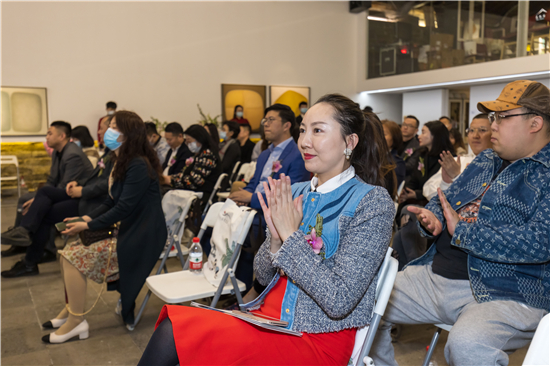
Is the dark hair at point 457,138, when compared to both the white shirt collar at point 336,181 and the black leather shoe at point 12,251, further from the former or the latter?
the black leather shoe at point 12,251

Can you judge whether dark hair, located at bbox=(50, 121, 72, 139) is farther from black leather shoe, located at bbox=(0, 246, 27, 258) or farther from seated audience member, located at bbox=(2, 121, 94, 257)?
black leather shoe, located at bbox=(0, 246, 27, 258)

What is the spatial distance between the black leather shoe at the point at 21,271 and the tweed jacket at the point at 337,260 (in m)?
3.35

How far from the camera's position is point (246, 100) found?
11.9m

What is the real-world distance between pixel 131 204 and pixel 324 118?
176cm

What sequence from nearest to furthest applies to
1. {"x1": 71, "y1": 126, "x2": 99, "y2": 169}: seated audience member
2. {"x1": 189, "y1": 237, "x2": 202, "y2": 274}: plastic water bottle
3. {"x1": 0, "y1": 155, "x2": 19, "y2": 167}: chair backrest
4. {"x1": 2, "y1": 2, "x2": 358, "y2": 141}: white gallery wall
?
{"x1": 189, "y1": 237, "x2": 202, "y2": 274}: plastic water bottle, {"x1": 71, "y1": 126, "x2": 99, "y2": 169}: seated audience member, {"x1": 0, "y1": 155, "x2": 19, "y2": 167}: chair backrest, {"x1": 2, "y1": 2, "x2": 358, "y2": 141}: white gallery wall

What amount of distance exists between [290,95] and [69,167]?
8849mm

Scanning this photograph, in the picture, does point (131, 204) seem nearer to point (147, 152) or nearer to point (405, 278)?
point (147, 152)

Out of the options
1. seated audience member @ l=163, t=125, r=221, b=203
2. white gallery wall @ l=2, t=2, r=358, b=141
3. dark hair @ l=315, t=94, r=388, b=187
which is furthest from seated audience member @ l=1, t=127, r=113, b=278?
white gallery wall @ l=2, t=2, r=358, b=141

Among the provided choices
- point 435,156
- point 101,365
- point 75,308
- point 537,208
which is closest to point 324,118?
point 537,208

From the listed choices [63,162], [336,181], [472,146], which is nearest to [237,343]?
[336,181]

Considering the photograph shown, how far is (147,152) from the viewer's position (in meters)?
3.04

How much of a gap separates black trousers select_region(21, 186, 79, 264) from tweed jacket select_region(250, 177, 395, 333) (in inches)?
129

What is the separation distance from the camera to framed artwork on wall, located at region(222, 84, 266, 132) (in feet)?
38.3

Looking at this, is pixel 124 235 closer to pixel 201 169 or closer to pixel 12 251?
pixel 201 169
